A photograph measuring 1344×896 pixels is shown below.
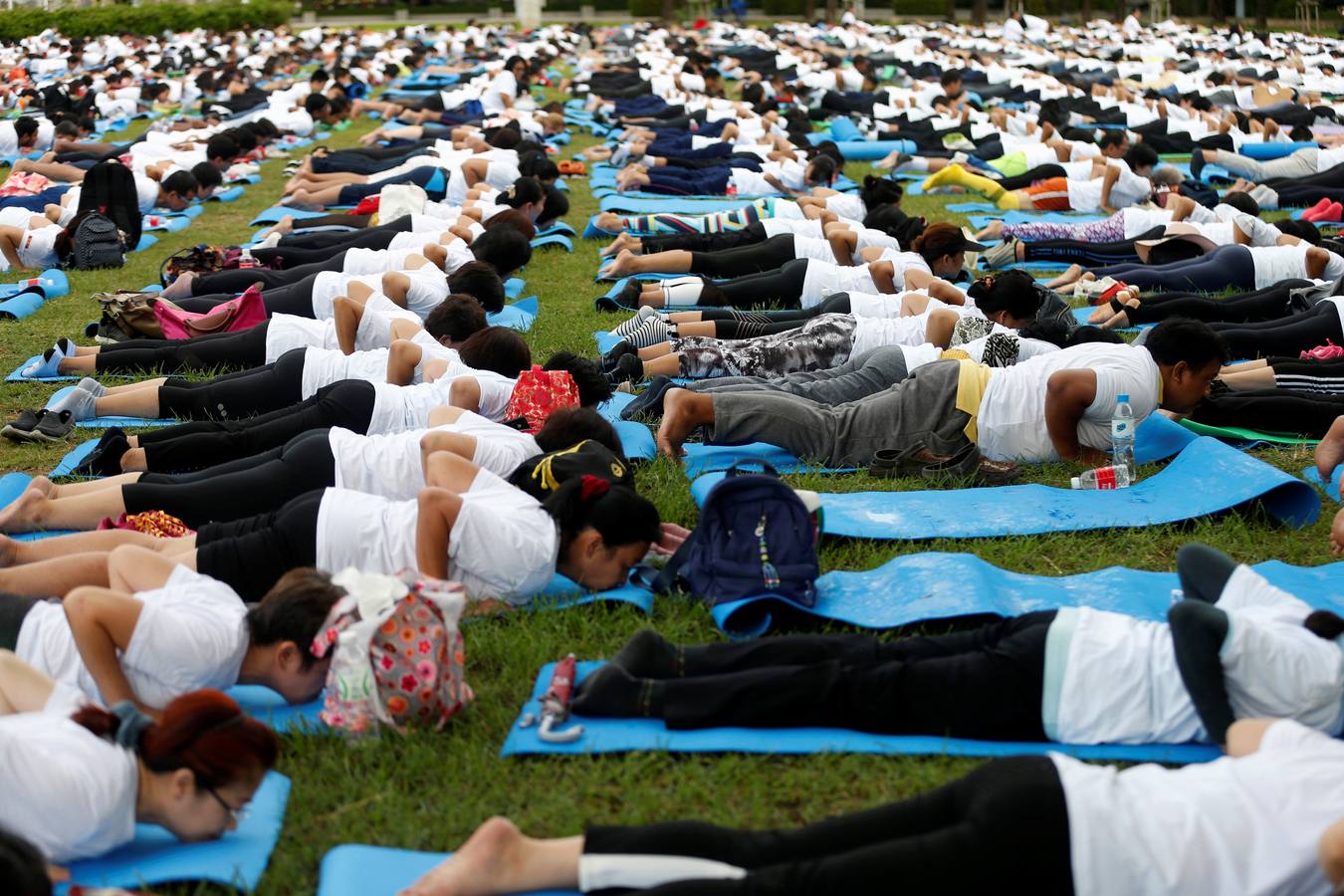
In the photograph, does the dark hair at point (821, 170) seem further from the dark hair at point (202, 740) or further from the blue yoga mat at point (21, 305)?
the dark hair at point (202, 740)

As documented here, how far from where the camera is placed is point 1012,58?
25.0 meters

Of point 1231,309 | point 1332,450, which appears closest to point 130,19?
point 1231,309

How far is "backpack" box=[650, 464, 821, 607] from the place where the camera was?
4008 mm

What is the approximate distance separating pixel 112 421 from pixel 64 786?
359 cm

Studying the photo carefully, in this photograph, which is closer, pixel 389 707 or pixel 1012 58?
pixel 389 707

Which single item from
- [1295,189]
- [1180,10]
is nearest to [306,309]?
[1295,189]

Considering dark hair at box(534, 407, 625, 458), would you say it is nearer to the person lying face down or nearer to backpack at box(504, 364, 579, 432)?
backpack at box(504, 364, 579, 432)

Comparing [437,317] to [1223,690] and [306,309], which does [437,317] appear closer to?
[306,309]

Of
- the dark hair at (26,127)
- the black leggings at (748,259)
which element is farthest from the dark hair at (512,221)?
the dark hair at (26,127)

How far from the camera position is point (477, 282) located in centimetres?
711

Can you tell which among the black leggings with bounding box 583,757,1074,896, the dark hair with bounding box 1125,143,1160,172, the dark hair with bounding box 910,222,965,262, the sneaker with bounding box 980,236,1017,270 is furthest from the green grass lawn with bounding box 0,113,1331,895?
the dark hair with bounding box 1125,143,1160,172

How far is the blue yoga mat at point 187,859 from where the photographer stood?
110 inches

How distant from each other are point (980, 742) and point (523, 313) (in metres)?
5.06

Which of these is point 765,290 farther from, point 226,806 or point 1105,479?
point 226,806
